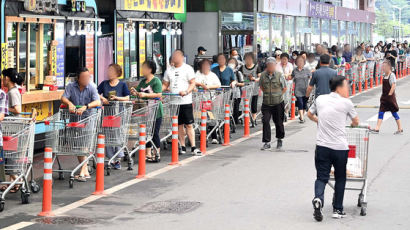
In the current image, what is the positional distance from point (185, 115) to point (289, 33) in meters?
24.6

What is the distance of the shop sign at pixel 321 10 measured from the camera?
43.3m

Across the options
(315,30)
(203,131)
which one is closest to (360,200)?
(203,131)

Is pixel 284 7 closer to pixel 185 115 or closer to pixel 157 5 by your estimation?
pixel 157 5

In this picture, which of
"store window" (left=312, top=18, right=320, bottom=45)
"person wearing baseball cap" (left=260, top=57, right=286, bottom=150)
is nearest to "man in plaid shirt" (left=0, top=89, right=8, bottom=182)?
"person wearing baseball cap" (left=260, top=57, right=286, bottom=150)

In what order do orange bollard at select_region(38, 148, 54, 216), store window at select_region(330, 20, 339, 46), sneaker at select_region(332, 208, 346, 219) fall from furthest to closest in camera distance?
1. store window at select_region(330, 20, 339, 46)
2. orange bollard at select_region(38, 148, 54, 216)
3. sneaker at select_region(332, 208, 346, 219)

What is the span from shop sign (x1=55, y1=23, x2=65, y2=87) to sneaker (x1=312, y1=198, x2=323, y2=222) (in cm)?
1014

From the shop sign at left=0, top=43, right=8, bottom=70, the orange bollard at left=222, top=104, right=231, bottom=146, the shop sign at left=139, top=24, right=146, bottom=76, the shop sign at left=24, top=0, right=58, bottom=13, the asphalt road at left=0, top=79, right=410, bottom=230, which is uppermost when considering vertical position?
the shop sign at left=24, top=0, right=58, bottom=13

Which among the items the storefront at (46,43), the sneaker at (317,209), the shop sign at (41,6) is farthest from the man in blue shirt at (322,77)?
the sneaker at (317,209)

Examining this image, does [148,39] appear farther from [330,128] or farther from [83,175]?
[330,128]

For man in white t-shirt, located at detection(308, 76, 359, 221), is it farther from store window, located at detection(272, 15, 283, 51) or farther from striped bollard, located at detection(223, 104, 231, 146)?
store window, located at detection(272, 15, 283, 51)

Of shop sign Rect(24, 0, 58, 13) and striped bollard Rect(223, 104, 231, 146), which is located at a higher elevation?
shop sign Rect(24, 0, 58, 13)

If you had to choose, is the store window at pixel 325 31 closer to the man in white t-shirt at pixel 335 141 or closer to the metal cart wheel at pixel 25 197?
the metal cart wheel at pixel 25 197

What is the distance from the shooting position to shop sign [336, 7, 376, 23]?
5118cm

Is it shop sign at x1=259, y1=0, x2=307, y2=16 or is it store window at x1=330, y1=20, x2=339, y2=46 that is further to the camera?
store window at x1=330, y1=20, x2=339, y2=46
